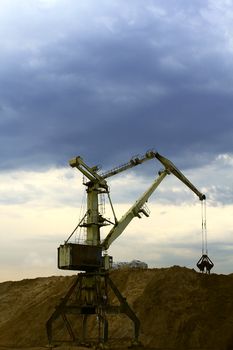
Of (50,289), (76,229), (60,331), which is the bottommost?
(60,331)

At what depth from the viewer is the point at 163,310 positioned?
1738 inches

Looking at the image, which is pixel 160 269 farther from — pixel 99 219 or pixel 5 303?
pixel 5 303

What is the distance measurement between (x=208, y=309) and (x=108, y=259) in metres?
9.69

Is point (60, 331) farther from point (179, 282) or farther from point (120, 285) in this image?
point (179, 282)

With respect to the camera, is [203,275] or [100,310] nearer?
[100,310]

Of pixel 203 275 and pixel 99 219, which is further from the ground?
pixel 99 219

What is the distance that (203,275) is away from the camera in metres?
48.9

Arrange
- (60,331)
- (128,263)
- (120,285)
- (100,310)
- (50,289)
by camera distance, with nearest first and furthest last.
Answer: (100,310), (60,331), (120,285), (50,289), (128,263)

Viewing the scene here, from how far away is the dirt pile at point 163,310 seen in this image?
133ft

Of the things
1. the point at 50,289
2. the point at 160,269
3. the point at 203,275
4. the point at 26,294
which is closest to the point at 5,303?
the point at 26,294

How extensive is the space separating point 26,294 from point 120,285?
14.2 meters

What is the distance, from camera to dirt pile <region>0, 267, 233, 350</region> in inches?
1596

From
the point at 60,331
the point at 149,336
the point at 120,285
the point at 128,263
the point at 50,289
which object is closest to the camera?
the point at 149,336

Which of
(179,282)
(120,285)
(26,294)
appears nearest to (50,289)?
(26,294)
